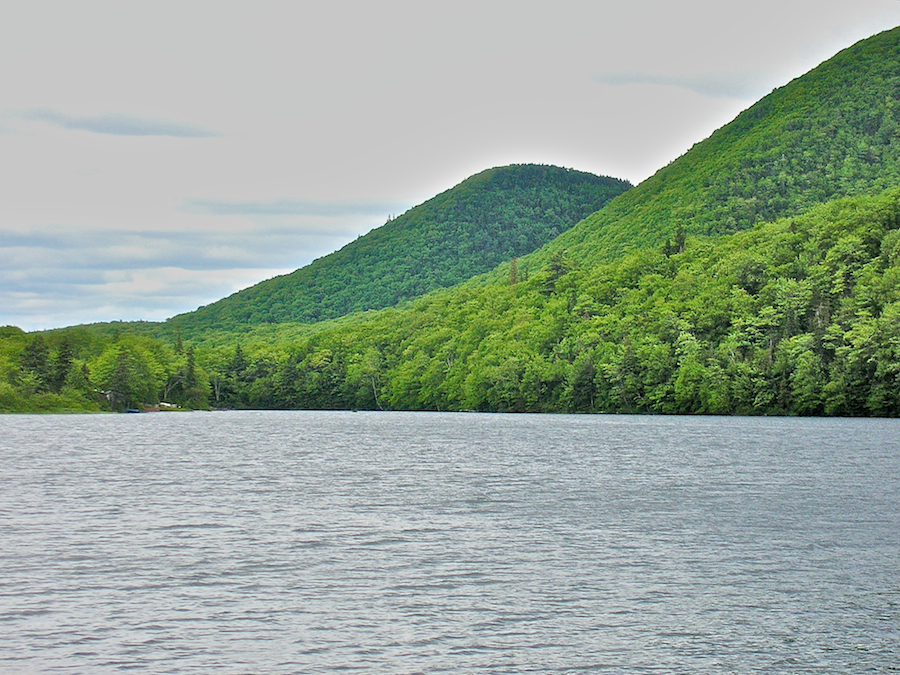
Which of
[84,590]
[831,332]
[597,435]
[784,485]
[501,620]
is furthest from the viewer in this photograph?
[831,332]

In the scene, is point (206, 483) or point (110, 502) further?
point (206, 483)

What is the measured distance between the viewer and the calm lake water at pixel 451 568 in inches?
1037

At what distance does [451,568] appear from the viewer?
3666cm

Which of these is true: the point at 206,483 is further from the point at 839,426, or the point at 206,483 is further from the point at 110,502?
the point at 839,426

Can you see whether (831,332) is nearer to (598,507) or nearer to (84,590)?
(598,507)

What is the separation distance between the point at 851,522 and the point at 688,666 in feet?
86.5

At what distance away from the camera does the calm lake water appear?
86.4 feet

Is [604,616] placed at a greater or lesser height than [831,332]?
lesser

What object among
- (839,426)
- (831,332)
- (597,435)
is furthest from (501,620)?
(831,332)

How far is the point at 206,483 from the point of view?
66125mm

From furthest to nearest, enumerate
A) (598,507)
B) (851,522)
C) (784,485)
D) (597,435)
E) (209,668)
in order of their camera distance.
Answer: (597,435) < (784,485) < (598,507) < (851,522) < (209,668)

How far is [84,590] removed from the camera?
106ft

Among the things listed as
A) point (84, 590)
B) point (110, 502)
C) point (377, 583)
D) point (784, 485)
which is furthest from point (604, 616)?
point (784, 485)

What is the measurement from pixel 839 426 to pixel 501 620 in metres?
105
